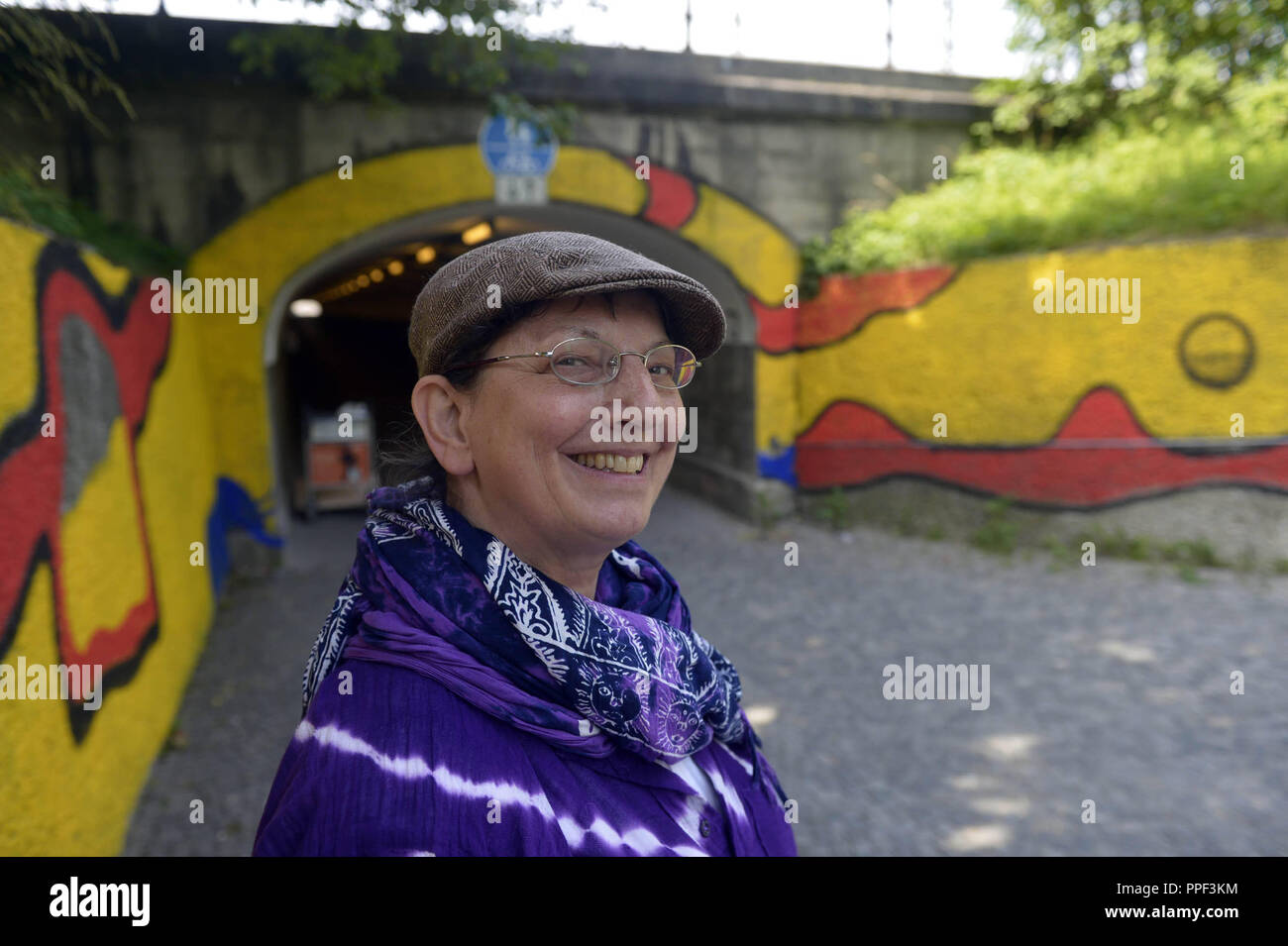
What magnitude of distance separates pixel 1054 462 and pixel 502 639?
733 centimetres

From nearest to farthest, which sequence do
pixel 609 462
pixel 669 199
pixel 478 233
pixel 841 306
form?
pixel 609 462, pixel 669 199, pixel 841 306, pixel 478 233

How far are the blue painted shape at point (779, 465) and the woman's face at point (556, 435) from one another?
7981 millimetres

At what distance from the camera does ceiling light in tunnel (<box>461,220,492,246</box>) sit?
9.83 metres

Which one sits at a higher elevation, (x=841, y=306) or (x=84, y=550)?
(x=841, y=306)

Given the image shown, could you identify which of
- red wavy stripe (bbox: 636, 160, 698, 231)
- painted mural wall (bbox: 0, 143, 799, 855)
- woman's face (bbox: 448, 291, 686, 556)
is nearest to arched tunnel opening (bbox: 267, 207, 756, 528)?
red wavy stripe (bbox: 636, 160, 698, 231)

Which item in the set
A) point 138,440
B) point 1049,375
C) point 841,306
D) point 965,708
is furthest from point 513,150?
point 965,708

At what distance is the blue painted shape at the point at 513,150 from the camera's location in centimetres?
772

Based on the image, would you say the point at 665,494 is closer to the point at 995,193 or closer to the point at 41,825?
the point at 995,193

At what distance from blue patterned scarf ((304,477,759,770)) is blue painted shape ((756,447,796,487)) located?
313 inches

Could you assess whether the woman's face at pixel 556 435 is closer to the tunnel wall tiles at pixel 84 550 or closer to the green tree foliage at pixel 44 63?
the tunnel wall tiles at pixel 84 550

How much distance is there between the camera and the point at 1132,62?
371 inches

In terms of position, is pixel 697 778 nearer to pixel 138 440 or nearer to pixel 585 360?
pixel 585 360

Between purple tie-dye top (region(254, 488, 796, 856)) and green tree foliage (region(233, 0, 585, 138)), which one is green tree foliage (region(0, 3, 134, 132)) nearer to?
green tree foliage (region(233, 0, 585, 138))

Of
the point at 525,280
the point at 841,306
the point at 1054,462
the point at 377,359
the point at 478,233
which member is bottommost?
the point at 1054,462
